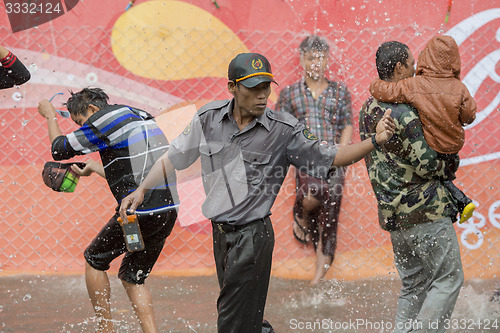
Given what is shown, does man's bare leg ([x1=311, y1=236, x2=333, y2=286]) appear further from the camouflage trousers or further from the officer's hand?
the officer's hand

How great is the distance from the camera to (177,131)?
220 inches

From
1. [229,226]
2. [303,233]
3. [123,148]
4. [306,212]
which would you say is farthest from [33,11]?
[229,226]

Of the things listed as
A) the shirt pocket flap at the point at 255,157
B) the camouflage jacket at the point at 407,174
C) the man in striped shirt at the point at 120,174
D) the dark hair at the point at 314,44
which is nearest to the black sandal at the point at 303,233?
the dark hair at the point at 314,44

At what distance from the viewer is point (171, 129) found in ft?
18.4

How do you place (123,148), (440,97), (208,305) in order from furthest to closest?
1. (208,305)
2. (123,148)
3. (440,97)

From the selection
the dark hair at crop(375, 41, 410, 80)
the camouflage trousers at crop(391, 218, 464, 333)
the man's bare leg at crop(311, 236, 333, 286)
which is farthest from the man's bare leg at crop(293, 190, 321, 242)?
the dark hair at crop(375, 41, 410, 80)

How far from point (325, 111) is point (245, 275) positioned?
250cm

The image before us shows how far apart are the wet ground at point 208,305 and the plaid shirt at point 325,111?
1.33 metres

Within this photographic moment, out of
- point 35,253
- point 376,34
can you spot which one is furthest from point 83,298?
point 376,34

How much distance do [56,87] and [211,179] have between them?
9.70 ft

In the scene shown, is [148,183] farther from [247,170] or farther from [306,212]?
[306,212]

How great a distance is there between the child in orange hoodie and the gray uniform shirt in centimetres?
64

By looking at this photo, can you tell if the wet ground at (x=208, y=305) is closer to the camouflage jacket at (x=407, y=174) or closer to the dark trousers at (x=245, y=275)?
the camouflage jacket at (x=407, y=174)

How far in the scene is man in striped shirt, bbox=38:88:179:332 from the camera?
378cm
